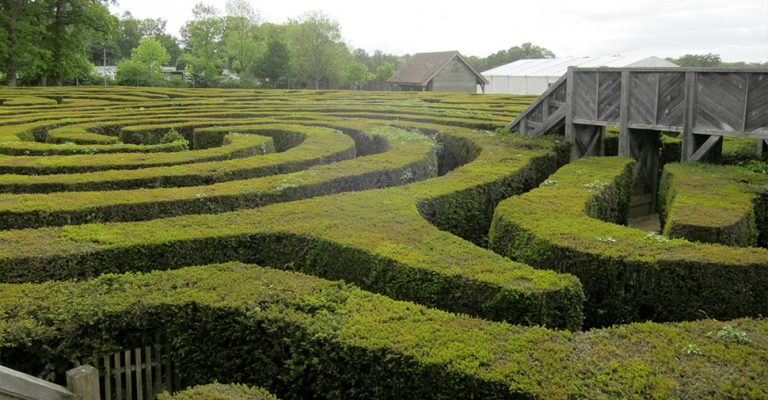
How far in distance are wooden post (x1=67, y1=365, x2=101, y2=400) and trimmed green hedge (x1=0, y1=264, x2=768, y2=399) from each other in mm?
837

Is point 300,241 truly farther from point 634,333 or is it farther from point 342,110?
point 342,110

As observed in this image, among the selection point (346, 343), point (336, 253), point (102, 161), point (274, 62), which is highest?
point (274, 62)

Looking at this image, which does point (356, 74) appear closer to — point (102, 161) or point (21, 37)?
point (21, 37)

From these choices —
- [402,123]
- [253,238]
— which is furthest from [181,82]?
[253,238]

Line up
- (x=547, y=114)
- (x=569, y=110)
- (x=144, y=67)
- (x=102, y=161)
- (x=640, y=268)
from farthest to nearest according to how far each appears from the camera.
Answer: (x=144, y=67)
(x=547, y=114)
(x=569, y=110)
(x=102, y=161)
(x=640, y=268)

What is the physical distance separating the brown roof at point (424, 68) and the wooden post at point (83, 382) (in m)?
56.8

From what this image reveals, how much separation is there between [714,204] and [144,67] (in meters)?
63.2

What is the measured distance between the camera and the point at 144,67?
2579 inches

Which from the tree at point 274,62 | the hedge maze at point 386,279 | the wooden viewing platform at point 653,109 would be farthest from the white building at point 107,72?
the hedge maze at point 386,279

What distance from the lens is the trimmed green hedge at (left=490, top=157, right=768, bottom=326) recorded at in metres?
8.05

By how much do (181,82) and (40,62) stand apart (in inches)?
789

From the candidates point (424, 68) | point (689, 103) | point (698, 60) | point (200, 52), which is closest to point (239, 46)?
point (200, 52)

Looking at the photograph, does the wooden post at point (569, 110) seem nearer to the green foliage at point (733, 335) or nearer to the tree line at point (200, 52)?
the green foliage at point (733, 335)

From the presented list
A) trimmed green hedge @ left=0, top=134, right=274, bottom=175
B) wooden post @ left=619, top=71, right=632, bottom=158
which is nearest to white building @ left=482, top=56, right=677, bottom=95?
wooden post @ left=619, top=71, right=632, bottom=158
